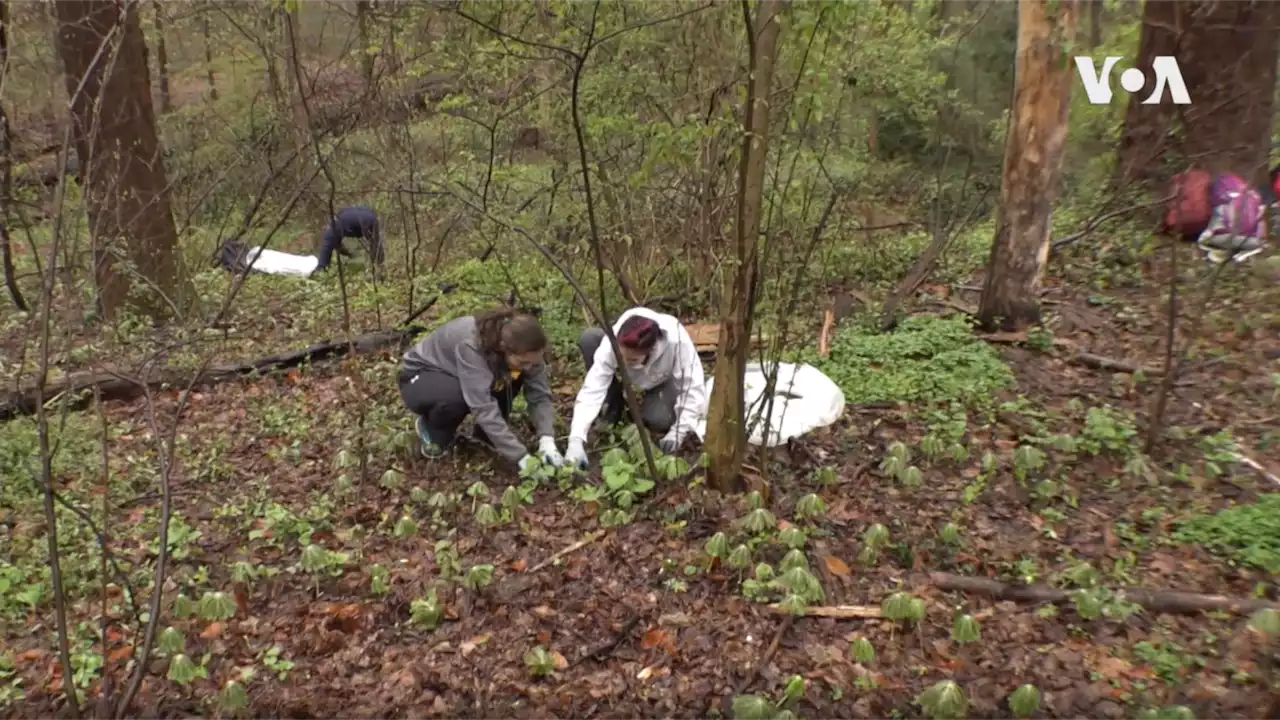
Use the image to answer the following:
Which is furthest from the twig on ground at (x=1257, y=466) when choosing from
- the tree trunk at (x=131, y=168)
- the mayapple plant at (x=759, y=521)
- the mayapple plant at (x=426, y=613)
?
the tree trunk at (x=131, y=168)

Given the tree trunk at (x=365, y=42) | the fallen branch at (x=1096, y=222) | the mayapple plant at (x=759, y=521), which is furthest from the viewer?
the tree trunk at (x=365, y=42)

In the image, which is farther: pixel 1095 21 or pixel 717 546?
pixel 1095 21

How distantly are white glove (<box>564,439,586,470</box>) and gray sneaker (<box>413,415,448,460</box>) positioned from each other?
34.2 inches

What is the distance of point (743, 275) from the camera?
12.1ft

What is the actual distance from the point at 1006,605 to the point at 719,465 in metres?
1.43

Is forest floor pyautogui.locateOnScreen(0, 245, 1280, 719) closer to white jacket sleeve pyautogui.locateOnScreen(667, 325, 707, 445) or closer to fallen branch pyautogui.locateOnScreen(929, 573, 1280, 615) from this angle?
fallen branch pyautogui.locateOnScreen(929, 573, 1280, 615)

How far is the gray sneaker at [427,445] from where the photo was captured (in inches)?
197

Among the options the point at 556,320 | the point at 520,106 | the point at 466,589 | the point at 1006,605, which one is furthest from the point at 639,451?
the point at 520,106

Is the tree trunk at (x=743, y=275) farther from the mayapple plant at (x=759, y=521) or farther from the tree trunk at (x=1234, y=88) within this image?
the tree trunk at (x=1234, y=88)

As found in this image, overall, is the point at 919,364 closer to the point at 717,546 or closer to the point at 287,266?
the point at 717,546

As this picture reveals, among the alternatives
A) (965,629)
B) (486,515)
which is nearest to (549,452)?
(486,515)

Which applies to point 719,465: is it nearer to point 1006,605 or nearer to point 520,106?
point 1006,605

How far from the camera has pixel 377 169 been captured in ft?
35.6

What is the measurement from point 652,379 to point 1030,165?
308 cm
